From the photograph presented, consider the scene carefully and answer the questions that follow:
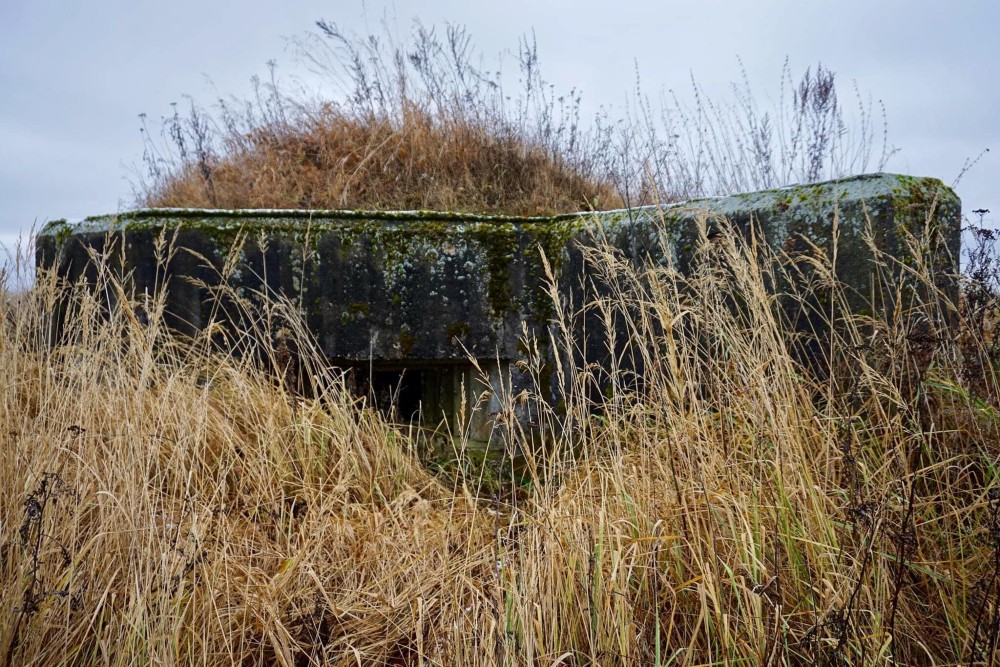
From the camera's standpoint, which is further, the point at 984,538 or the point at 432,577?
the point at 432,577

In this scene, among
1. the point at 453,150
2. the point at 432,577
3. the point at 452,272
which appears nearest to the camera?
the point at 432,577

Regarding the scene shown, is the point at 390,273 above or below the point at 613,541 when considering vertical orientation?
above

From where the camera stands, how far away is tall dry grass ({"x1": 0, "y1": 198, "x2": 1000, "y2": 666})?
1.77 metres

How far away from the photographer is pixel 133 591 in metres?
1.91

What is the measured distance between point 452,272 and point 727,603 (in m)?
2.15

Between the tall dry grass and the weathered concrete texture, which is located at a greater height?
the weathered concrete texture

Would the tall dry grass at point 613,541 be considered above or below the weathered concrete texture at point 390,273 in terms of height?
below

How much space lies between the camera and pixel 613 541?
6.95 feet

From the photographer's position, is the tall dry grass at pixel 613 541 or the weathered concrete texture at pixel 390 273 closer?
the tall dry grass at pixel 613 541

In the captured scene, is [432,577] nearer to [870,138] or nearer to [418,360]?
[418,360]

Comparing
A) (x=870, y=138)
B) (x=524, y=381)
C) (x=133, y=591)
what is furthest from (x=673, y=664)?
(x=870, y=138)

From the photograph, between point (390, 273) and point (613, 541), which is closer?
point (613, 541)

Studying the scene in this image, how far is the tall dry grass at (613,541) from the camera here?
1767 mm

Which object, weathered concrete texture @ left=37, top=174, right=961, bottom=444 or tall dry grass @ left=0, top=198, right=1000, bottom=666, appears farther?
weathered concrete texture @ left=37, top=174, right=961, bottom=444
